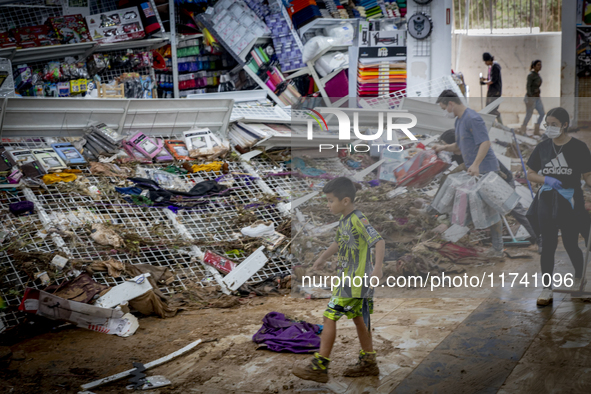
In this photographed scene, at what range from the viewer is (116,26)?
8445mm

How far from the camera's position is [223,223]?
5.91 m

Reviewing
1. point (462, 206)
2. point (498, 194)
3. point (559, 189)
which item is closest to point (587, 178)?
point (559, 189)

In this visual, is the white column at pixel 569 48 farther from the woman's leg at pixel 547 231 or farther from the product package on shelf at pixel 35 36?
the product package on shelf at pixel 35 36

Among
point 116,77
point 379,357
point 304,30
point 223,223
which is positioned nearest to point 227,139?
point 223,223

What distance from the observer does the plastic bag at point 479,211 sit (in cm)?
445

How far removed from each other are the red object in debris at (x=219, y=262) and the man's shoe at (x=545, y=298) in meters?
2.64

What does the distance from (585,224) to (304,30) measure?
670cm

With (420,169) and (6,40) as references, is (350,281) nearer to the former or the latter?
(420,169)

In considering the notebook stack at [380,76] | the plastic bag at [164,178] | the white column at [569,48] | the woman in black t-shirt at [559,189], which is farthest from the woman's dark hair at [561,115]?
the notebook stack at [380,76]

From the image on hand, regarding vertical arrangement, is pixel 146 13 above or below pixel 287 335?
above

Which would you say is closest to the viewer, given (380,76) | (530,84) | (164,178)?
(164,178)

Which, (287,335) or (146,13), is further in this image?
(146,13)

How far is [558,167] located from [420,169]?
40.7 inches

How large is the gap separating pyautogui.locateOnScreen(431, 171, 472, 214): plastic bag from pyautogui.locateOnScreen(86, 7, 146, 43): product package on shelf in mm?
5846
